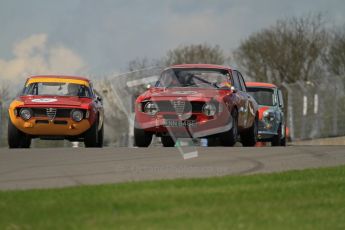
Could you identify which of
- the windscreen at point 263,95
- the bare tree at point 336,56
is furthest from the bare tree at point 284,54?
the windscreen at point 263,95

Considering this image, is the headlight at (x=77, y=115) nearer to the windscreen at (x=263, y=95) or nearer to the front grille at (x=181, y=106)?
the front grille at (x=181, y=106)

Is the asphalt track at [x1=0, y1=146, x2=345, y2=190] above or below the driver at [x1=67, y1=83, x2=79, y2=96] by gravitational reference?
below

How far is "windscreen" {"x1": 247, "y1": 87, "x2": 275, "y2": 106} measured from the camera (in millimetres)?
24891

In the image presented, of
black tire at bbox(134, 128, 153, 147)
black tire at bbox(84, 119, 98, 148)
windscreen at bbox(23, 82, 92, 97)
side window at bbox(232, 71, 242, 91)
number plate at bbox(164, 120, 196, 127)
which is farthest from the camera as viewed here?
windscreen at bbox(23, 82, 92, 97)

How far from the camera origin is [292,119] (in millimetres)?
36125

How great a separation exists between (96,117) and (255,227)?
37.5 feet

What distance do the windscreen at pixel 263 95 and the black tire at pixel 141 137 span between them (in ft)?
25.5

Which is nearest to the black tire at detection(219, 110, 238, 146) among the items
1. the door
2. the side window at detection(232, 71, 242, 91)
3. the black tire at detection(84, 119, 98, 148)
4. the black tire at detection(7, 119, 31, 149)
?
the door

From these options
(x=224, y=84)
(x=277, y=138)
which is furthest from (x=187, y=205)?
(x=277, y=138)

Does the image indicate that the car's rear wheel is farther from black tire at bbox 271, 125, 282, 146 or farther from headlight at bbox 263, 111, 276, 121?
headlight at bbox 263, 111, 276, 121

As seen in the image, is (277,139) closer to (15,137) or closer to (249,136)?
(249,136)

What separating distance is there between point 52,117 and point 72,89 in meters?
1.54

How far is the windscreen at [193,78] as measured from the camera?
17969mm

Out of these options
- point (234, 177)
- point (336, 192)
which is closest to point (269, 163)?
point (234, 177)
